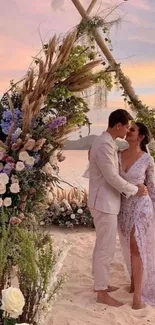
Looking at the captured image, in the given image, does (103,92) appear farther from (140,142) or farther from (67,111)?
(67,111)

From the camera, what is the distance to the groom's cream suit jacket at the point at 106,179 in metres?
4.91

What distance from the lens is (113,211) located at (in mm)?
5020

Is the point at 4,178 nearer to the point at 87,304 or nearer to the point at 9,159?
the point at 9,159

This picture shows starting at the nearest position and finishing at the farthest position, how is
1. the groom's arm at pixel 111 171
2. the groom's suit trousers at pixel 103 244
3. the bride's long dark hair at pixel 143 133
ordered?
the groom's arm at pixel 111 171, the groom's suit trousers at pixel 103 244, the bride's long dark hair at pixel 143 133

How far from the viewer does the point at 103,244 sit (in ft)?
16.8

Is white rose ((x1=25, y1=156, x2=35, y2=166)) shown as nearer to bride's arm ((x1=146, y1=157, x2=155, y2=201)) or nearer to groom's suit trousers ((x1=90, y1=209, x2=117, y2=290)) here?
groom's suit trousers ((x1=90, y1=209, x2=117, y2=290))

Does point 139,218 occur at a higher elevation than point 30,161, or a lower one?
lower

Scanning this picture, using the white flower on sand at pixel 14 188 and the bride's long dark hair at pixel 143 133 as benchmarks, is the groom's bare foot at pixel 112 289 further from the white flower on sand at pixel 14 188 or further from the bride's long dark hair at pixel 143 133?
the white flower on sand at pixel 14 188

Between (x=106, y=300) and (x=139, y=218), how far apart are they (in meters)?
0.76

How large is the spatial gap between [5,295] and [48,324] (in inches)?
70.7

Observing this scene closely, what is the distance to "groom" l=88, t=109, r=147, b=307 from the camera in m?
4.94

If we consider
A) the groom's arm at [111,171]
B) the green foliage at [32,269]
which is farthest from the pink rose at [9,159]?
the green foliage at [32,269]

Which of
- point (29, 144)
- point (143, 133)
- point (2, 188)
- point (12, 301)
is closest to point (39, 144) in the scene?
point (29, 144)

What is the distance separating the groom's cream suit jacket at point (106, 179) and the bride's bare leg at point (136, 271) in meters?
0.34
